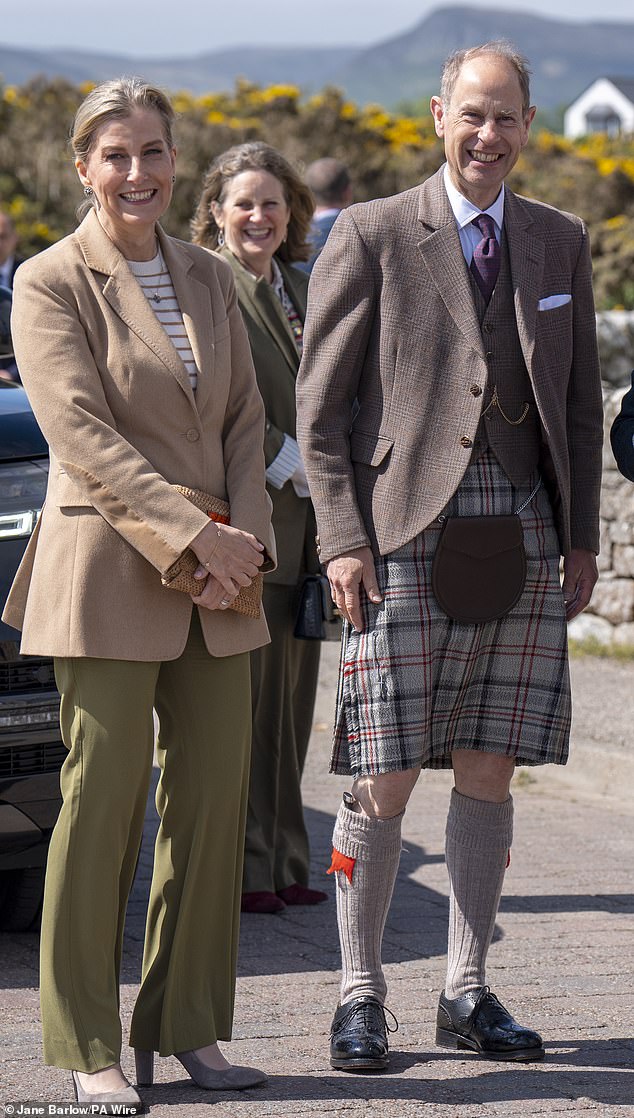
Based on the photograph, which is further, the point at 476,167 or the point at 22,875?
the point at 22,875

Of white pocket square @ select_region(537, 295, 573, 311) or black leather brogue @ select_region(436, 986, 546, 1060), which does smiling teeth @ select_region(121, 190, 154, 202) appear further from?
black leather brogue @ select_region(436, 986, 546, 1060)

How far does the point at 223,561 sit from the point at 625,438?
3.30ft

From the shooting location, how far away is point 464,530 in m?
3.59

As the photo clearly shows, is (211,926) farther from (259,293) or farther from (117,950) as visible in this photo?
(259,293)

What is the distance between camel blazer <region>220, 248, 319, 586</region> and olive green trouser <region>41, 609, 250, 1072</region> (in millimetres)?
1628

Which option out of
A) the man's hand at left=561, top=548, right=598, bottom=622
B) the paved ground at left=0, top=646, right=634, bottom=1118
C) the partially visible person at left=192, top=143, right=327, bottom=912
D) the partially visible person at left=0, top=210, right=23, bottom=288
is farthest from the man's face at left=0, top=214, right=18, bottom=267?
the man's hand at left=561, top=548, right=598, bottom=622

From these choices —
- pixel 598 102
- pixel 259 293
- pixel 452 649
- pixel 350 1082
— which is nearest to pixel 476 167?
pixel 452 649

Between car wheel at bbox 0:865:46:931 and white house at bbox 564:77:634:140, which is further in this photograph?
white house at bbox 564:77:634:140

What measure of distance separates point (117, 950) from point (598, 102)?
123 metres

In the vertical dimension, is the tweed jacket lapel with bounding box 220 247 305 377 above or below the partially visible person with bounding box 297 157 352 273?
below

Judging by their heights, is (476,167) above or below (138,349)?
above

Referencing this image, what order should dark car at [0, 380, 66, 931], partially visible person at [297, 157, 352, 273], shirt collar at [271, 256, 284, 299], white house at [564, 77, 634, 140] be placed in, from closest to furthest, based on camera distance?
dark car at [0, 380, 66, 931] → shirt collar at [271, 256, 284, 299] → partially visible person at [297, 157, 352, 273] → white house at [564, 77, 634, 140]

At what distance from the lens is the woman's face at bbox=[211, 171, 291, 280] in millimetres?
5148

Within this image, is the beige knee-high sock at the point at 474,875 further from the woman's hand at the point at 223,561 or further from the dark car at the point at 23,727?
the dark car at the point at 23,727
